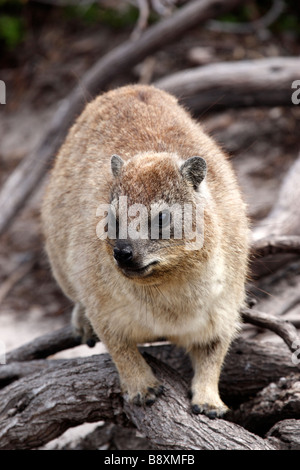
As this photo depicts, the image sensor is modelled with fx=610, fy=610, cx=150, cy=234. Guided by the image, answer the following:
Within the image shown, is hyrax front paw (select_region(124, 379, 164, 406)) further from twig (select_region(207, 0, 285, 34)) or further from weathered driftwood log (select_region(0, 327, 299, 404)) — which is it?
twig (select_region(207, 0, 285, 34))

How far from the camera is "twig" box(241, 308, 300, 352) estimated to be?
5.42 m

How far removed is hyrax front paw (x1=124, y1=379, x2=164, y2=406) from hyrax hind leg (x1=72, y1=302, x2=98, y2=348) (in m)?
1.16

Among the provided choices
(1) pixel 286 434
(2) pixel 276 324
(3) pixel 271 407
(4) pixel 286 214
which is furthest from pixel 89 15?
(1) pixel 286 434

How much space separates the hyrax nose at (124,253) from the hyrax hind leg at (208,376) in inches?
59.4

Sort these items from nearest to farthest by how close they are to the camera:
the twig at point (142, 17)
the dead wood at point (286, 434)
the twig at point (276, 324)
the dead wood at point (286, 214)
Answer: the dead wood at point (286, 434) → the twig at point (276, 324) → the dead wood at point (286, 214) → the twig at point (142, 17)

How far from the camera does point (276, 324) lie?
5582 millimetres

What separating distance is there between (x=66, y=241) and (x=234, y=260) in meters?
1.81

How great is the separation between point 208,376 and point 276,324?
2.89 ft

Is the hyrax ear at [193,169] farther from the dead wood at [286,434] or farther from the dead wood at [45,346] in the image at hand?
the dead wood at [45,346]

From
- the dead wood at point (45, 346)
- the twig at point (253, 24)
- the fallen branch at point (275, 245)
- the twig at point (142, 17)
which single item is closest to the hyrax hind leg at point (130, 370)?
the dead wood at point (45, 346)

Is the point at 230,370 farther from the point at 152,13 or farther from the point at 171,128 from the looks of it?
the point at 152,13

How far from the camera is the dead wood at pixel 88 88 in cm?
973
